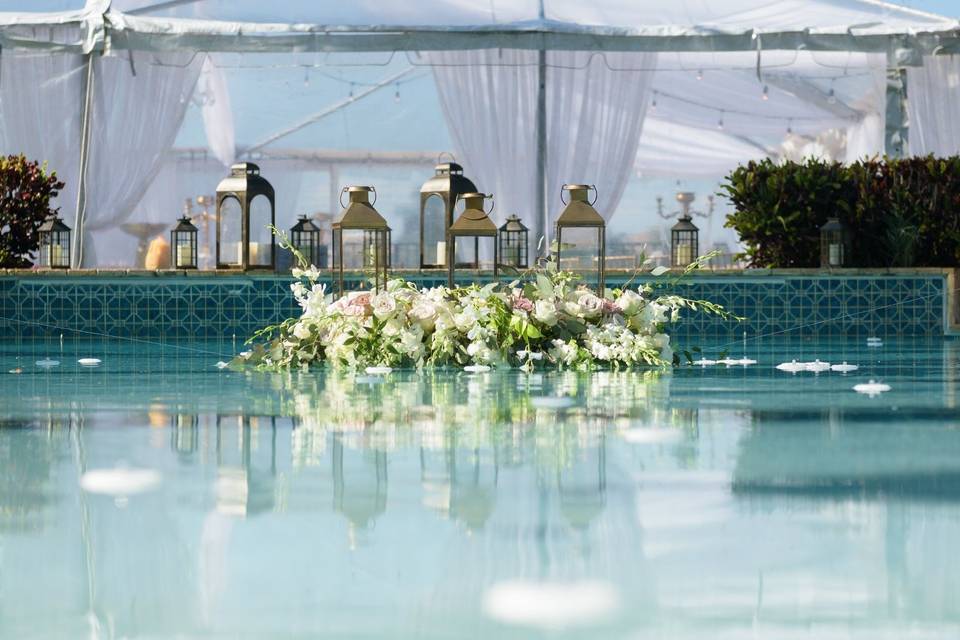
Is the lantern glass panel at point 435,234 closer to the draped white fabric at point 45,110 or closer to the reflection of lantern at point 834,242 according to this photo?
the reflection of lantern at point 834,242

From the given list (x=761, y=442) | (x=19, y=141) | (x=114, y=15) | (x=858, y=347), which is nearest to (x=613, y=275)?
(x=858, y=347)

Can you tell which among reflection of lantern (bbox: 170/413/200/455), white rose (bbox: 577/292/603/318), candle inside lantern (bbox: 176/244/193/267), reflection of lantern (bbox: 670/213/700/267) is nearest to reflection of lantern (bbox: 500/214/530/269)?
reflection of lantern (bbox: 670/213/700/267)

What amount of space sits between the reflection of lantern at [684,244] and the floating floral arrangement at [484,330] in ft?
8.12

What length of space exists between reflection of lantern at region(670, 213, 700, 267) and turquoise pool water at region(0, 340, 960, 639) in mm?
4099

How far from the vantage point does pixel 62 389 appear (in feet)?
11.5

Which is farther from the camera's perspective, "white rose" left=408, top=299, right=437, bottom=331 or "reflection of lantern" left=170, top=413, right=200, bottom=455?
"white rose" left=408, top=299, right=437, bottom=331

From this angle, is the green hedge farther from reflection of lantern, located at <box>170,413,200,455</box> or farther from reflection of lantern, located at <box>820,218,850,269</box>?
reflection of lantern, located at <box>170,413,200,455</box>

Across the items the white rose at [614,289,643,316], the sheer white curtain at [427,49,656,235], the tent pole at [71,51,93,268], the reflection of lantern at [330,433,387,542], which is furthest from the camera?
the sheer white curtain at [427,49,656,235]

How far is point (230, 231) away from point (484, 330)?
313 centimetres

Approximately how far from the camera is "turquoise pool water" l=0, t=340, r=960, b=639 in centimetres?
114

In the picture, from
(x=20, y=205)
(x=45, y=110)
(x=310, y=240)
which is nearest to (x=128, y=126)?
(x=45, y=110)

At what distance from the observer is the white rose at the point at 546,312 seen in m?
4.38

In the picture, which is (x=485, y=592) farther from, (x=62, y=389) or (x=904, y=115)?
(x=904, y=115)

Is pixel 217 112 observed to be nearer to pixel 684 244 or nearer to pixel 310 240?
pixel 310 240
